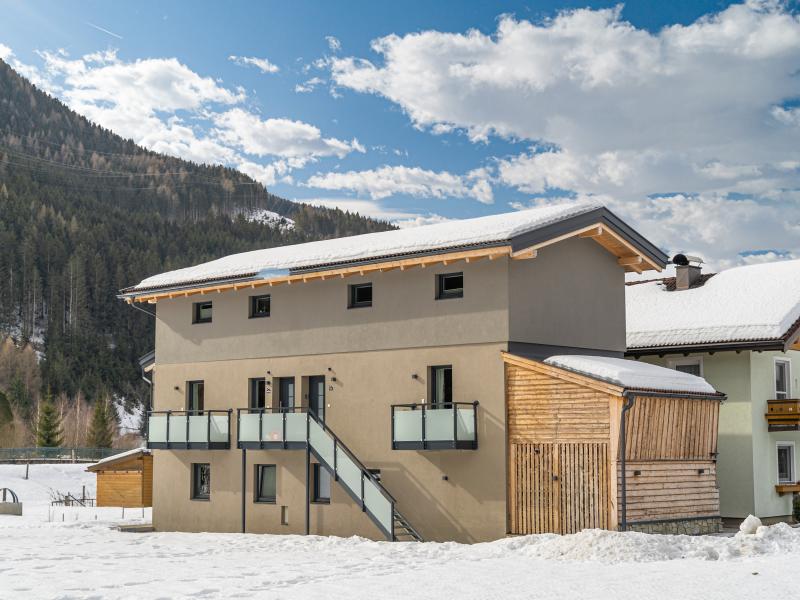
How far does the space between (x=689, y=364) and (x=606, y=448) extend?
29.1ft

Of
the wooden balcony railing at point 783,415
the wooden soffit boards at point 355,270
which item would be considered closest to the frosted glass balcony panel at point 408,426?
the wooden soffit boards at point 355,270

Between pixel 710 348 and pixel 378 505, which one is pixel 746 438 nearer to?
pixel 710 348

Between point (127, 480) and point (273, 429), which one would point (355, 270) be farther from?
point (127, 480)

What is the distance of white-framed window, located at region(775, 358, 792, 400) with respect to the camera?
30781 millimetres

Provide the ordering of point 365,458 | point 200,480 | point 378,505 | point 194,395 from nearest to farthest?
point 378,505
point 365,458
point 200,480
point 194,395

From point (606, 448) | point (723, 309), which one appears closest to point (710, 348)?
point (723, 309)

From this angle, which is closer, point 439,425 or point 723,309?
point 439,425

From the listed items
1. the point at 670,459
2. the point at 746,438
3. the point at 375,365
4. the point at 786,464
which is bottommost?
the point at 786,464

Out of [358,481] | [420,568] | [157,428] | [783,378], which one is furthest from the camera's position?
[157,428]

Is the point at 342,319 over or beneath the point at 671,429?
over

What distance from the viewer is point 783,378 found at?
31.0 metres

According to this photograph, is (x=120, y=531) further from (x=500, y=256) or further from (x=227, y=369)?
(x=500, y=256)

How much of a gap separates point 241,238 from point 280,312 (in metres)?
148

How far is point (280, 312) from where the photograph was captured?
3069 cm
